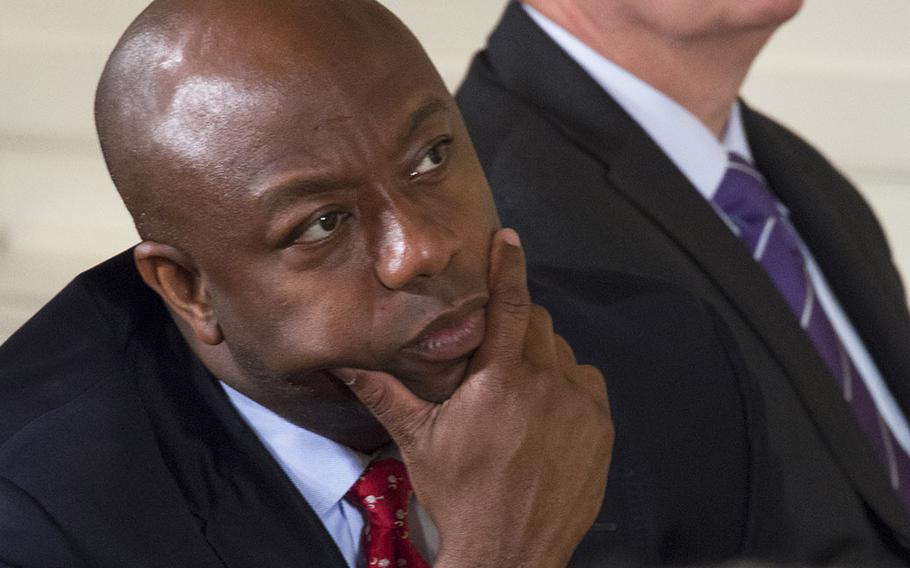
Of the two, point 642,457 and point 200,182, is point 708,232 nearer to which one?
point 642,457

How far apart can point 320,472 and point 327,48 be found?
1.06 feet

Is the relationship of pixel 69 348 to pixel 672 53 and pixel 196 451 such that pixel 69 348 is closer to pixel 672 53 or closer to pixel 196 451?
pixel 196 451

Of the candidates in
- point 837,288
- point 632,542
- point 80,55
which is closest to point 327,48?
point 632,542

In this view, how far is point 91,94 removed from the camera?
2.69 m

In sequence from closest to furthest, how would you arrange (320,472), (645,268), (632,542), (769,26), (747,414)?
(320,472) < (632,542) < (747,414) < (645,268) < (769,26)

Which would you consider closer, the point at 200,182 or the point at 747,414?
the point at 200,182

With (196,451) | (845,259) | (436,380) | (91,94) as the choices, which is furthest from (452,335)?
(91,94)

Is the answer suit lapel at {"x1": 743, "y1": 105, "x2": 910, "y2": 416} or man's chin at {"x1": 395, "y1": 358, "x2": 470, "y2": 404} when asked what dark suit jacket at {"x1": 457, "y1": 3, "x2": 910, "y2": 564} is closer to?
suit lapel at {"x1": 743, "y1": 105, "x2": 910, "y2": 416}

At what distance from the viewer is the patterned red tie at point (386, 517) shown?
107cm

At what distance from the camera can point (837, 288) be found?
179cm

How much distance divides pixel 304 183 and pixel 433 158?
10 cm

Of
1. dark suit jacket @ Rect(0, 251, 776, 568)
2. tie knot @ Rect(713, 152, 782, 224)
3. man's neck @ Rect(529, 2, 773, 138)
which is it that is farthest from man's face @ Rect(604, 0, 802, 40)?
dark suit jacket @ Rect(0, 251, 776, 568)

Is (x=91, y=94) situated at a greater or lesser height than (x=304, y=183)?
lesser

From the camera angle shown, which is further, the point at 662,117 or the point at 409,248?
the point at 662,117
